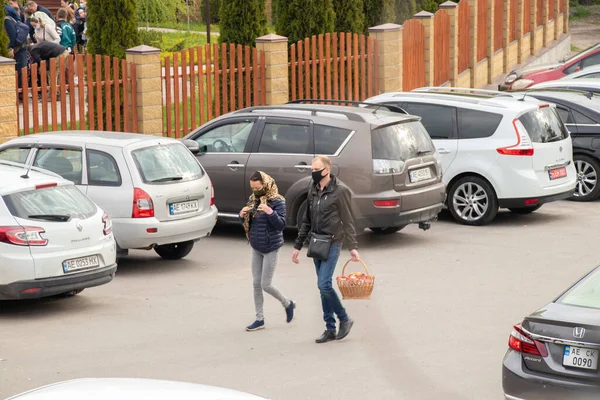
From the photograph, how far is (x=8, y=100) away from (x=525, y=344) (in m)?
10.3

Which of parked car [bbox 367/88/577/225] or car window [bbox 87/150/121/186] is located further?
parked car [bbox 367/88/577/225]

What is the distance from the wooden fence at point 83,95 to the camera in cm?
1596

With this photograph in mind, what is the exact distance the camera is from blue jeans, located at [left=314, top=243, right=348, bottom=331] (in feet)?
32.8

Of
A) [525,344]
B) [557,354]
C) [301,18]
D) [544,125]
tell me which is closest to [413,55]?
[301,18]

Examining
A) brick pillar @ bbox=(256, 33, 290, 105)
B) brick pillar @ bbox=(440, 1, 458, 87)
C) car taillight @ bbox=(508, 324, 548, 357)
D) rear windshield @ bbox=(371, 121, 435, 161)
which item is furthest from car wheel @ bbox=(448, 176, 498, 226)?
brick pillar @ bbox=(440, 1, 458, 87)

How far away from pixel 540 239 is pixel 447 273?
2.59 meters

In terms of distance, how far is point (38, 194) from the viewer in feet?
36.3

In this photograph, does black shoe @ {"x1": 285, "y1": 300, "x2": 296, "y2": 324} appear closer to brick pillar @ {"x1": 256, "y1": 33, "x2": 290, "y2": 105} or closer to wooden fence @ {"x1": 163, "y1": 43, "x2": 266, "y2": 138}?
wooden fence @ {"x1": 163, "y1": 43, "x2": 266, "y2": 138}

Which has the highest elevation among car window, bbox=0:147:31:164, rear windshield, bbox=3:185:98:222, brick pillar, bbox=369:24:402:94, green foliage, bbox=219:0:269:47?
green foliage, bbox=219:0:269:47

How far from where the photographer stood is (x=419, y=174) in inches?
570

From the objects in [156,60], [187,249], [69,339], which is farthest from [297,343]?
[156,60]

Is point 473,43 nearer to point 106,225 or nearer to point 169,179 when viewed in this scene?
point 169,179

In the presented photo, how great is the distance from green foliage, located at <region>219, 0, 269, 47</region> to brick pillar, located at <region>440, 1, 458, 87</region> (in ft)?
22.4

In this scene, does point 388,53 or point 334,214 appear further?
point 388,53
